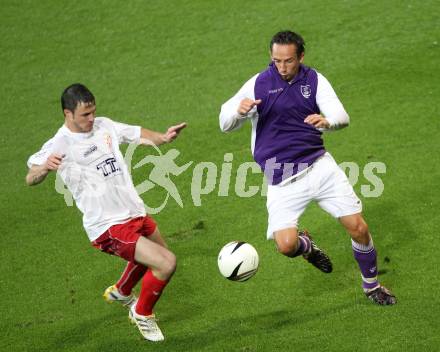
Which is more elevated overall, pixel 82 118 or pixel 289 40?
pixel 289 40

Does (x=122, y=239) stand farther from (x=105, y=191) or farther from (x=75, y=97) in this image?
(x=75, y=97)

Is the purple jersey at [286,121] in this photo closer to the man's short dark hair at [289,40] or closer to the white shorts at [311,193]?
the white shorts at [311,193]

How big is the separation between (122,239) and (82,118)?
1.14 meters

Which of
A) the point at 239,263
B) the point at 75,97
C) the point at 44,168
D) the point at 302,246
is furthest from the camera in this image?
the point at 302,246

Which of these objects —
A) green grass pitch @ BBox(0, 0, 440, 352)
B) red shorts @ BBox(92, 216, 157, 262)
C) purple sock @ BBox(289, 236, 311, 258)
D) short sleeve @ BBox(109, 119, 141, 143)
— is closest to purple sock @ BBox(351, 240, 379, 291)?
green grass pitch @ BBox(0, 0, 440, 352)

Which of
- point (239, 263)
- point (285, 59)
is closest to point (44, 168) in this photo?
point (239, 263)

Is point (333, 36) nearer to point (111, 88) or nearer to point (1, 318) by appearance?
point (111, 88)

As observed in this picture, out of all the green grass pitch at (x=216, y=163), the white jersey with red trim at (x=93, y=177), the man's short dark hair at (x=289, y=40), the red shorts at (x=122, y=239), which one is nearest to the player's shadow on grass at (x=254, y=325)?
the green grass pitch at (x=216, y=163)

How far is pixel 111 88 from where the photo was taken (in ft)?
46.2

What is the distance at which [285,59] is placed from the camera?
323 inches

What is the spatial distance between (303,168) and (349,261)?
1.48m

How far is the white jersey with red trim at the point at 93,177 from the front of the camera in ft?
27.1

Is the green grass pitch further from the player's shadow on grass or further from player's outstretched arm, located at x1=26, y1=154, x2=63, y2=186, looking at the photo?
player's outstretched arm, located at x1=26, y1=154, x2=63, y2=186

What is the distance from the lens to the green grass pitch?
334 inches
